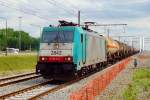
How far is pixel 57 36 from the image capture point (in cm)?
2430

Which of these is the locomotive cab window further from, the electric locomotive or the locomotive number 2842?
the locomotive number 2842

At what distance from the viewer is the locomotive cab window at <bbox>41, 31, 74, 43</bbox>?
24.0 metres

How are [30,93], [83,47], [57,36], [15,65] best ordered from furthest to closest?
[15,65] < [83,47] < [57,36] < [30,93]

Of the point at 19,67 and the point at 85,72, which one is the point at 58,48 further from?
the point at 19,67

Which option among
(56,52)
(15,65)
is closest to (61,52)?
(56,52)

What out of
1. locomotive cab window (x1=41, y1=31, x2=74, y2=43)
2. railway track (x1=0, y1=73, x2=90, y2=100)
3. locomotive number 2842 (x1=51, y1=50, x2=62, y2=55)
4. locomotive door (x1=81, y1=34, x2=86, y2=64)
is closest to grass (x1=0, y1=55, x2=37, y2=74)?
locomotive door (x1=81, y1=34, x2=86, y2=64)

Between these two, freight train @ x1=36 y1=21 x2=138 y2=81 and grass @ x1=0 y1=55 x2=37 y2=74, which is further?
grass @ x1=0 y1=55 x2=37 y2=74

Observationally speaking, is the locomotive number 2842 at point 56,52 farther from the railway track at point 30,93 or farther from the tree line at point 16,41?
the tree line at point 16,41

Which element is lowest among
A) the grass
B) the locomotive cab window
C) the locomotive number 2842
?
the grass

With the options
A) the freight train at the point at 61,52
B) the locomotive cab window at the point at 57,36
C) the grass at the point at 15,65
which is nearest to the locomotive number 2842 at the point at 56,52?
the freight train at the point at 61,52

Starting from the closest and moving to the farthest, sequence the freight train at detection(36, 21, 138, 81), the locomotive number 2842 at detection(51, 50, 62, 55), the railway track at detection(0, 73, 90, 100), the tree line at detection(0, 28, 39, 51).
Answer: the railway track at detection(0, 73, 90, 100) < the freight train at detection(36, 21, 138, 81) < the locomotive number 2842 at detection(51, 50, 62, 55) < the tree line at detection(0, 28, 39, 51)

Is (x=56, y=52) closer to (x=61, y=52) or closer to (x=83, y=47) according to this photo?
(x=61, y=52)

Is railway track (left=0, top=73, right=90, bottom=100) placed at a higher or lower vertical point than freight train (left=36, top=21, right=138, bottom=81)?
lower

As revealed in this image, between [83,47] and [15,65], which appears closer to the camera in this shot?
[83,47]
